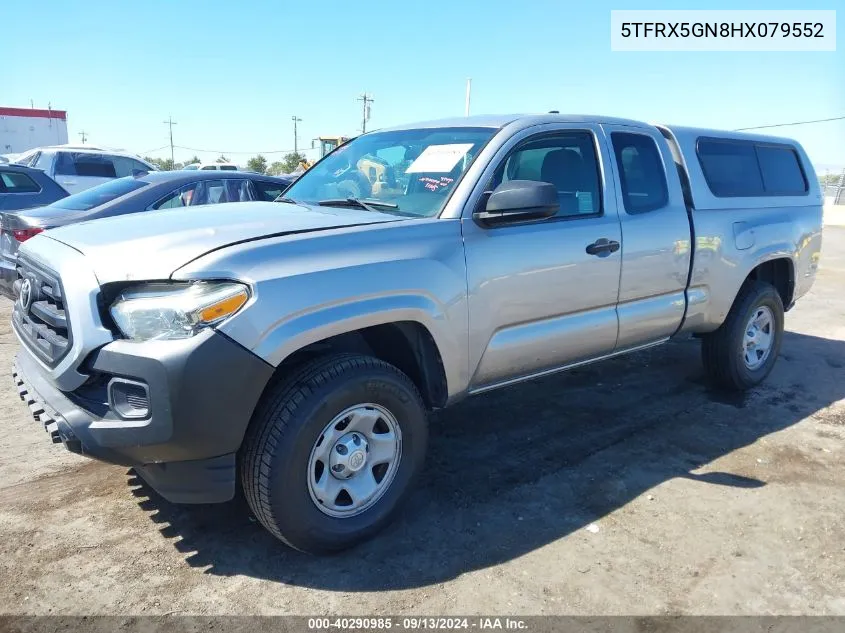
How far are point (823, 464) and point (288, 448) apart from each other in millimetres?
3227

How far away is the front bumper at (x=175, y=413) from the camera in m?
2.31

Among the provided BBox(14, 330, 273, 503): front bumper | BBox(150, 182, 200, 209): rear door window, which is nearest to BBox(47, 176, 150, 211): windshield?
BBox(150, 182, 200, 209): rear door window

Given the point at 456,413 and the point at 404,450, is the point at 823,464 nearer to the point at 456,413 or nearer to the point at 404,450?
the point at 456,413

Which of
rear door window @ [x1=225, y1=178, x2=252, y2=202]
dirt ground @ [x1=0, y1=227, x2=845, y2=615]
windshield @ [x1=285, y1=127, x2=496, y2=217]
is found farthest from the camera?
rear door window @ [x1=225, y1=178, x2=252, y2=202]

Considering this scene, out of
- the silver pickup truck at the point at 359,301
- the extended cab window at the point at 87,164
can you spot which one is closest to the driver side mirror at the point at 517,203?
the silver pickup truck at the point at 359,301

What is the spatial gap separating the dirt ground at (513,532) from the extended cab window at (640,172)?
1.49 meters

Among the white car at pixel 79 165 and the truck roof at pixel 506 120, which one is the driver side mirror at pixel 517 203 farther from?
the white car at pixel 79 165

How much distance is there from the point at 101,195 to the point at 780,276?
21.0 ft

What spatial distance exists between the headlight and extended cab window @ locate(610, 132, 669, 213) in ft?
8.30

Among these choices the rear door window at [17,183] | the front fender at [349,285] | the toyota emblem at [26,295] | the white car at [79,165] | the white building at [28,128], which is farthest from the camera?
the white building at [28,128]

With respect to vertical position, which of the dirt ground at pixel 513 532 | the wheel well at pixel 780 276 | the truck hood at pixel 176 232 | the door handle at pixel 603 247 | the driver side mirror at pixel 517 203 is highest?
the driver side mirror at pixel 517 203

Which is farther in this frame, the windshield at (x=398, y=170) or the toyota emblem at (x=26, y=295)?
the windshield at (x=398, y=170)

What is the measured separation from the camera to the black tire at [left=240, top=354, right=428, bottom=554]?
2.54m

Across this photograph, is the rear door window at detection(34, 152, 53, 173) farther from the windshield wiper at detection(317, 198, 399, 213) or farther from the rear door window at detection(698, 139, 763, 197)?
the rear door window at detection(698, 139, 763, 197)
